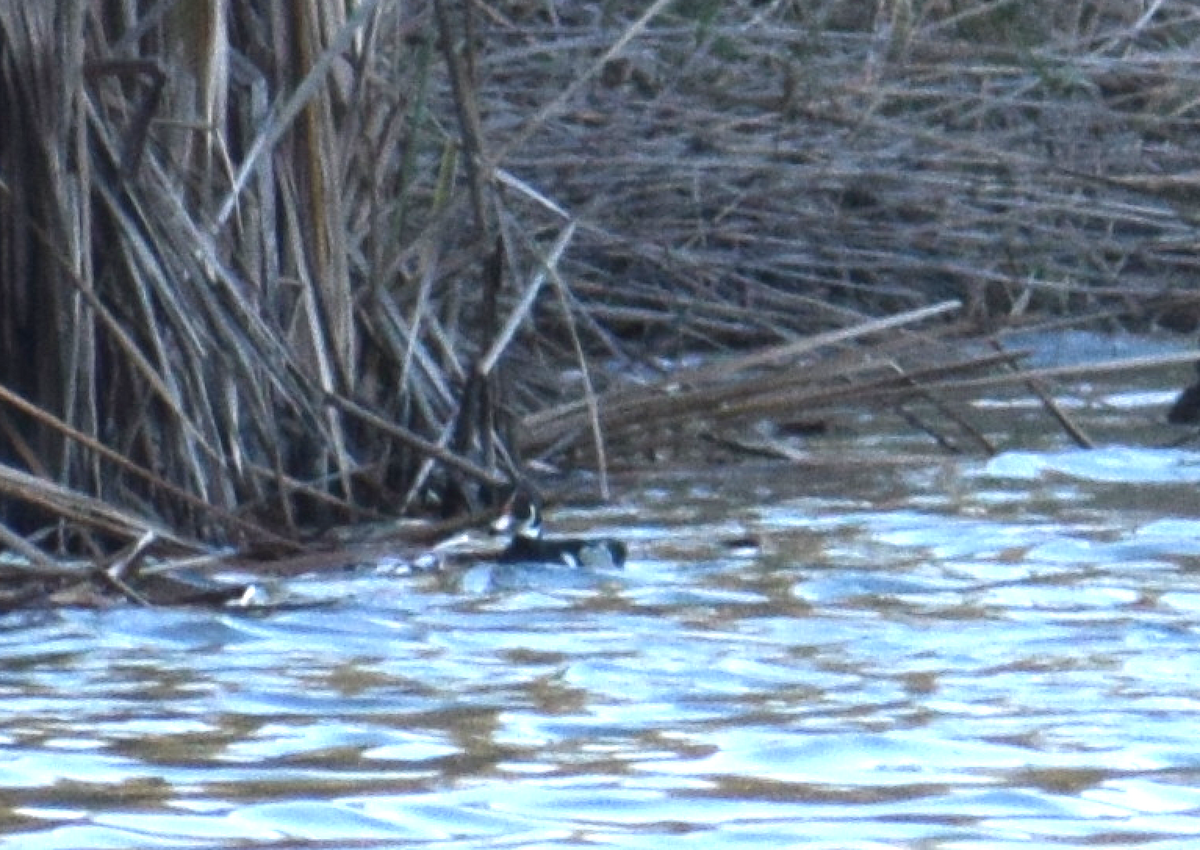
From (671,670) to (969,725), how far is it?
1.60 ft

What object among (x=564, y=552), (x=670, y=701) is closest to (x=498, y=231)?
(x=564, y=552)

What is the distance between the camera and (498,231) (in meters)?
5.56

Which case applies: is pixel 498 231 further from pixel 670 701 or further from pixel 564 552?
pixel 670 701

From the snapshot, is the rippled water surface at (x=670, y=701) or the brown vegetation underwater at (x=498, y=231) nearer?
the rippled water surface at (x=670, y=701)

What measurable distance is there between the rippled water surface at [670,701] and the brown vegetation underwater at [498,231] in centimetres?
43

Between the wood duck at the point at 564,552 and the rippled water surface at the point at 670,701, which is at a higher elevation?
the rippled water surface at the point at 670,701

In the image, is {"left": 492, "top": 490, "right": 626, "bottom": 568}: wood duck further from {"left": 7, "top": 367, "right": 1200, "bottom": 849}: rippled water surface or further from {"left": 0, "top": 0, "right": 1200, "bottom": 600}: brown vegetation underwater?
{"left": 0, "top": 0, "right": 1200, "bottom": 600}: brown vegetation underwater

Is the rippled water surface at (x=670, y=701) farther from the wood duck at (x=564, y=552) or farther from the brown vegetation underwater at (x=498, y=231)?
the brown vegetation underwater at (x=498, y=231)

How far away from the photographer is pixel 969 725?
337 cm

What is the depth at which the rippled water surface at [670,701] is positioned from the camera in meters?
2.94

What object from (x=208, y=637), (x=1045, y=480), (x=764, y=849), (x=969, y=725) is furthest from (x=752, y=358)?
(x=764, y=849)

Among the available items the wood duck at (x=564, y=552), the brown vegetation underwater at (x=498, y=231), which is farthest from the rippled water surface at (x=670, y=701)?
the brown vegetation underwater at (x=498, y=231)

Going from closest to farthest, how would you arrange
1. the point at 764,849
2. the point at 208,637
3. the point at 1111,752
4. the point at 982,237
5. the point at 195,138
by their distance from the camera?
the point at 764,849
the point at 1111,752
the point at 208,637
the point at 195,138
the point at 982,237

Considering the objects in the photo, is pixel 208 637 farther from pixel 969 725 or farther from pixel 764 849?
pixel 764 849
